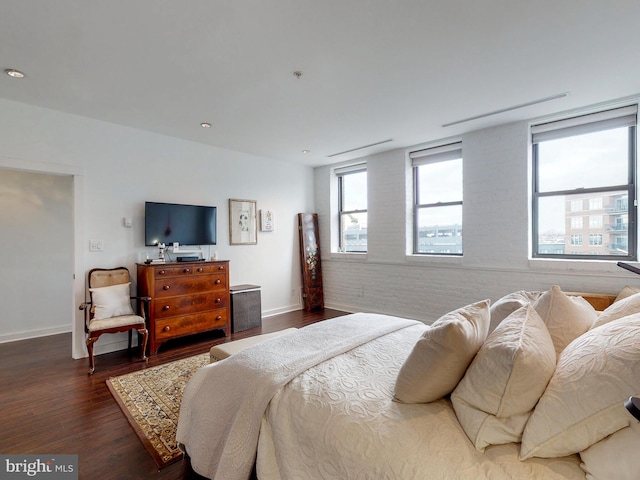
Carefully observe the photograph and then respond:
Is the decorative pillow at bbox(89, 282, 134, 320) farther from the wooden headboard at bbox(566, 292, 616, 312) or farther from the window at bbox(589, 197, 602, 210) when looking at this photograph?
the window at bbox(589, 197, 602, 210)

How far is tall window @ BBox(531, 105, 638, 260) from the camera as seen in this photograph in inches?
128

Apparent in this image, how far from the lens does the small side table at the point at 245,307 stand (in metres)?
4.37

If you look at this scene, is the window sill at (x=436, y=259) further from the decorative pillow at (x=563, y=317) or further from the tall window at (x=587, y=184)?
the decorative pillow at (x=563, y=317)

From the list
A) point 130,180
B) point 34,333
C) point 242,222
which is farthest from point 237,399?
point 34,333

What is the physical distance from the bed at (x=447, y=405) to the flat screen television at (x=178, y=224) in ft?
8.93

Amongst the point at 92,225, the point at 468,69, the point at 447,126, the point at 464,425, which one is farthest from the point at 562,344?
the point at 92,225

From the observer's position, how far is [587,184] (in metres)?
3.44

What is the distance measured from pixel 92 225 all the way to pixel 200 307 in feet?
4.98

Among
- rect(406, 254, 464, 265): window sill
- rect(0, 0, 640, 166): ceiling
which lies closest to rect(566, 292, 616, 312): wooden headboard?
rect(406, 254, 464, 265): window sill

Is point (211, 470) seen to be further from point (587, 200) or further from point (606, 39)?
point (587, 200)

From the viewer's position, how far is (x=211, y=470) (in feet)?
4.91

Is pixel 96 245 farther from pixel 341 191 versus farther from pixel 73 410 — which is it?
pixel 341 191

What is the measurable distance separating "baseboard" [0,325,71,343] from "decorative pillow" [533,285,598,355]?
551cm

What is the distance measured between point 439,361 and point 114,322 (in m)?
3.24
